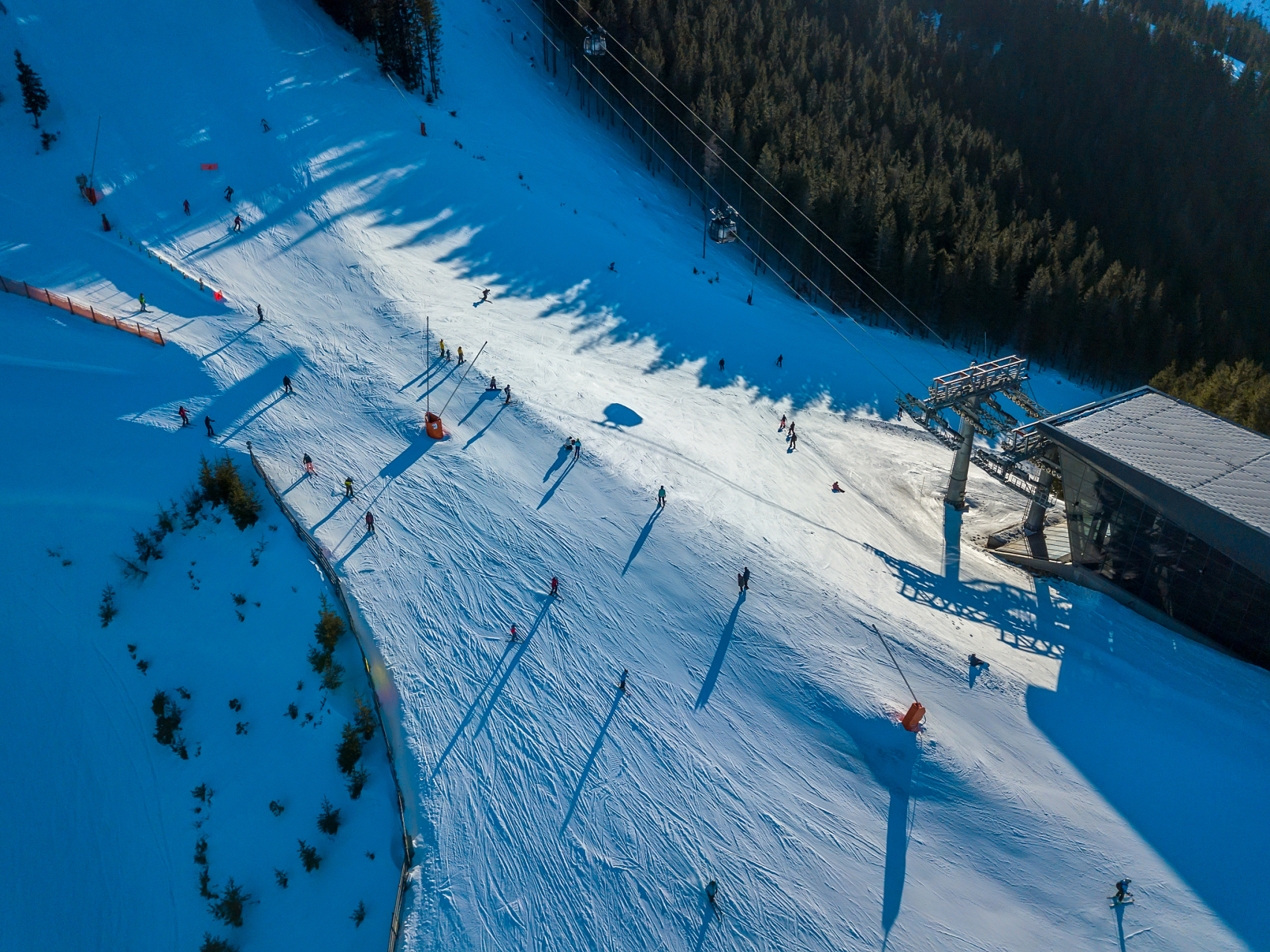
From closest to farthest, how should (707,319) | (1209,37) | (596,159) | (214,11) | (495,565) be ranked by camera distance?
(495,565) → (707,319) → (214,11) → (596,159) → (1209,37)

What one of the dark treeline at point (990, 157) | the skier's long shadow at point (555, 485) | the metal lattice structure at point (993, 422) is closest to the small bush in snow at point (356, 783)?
the skier's long shadow at point (555, 485)

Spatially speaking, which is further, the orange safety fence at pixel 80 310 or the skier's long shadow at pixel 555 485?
the orange safety fence at pixel 80 310

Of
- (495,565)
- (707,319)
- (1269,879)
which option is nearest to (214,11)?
(707,319)

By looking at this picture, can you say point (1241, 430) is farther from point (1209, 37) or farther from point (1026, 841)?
point (1209, 37)

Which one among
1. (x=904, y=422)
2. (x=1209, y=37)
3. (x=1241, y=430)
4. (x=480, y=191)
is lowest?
(x=904, y=422)

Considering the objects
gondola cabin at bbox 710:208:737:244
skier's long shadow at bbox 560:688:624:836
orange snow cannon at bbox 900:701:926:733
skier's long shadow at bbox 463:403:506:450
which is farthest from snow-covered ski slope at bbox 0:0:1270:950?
gondola cabin at bbox 710:208:737:244

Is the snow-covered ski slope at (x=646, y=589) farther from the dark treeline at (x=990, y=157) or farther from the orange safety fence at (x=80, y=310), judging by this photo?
the dark treeline at (x=990, y=157)

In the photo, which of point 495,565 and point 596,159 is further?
point 596,159
